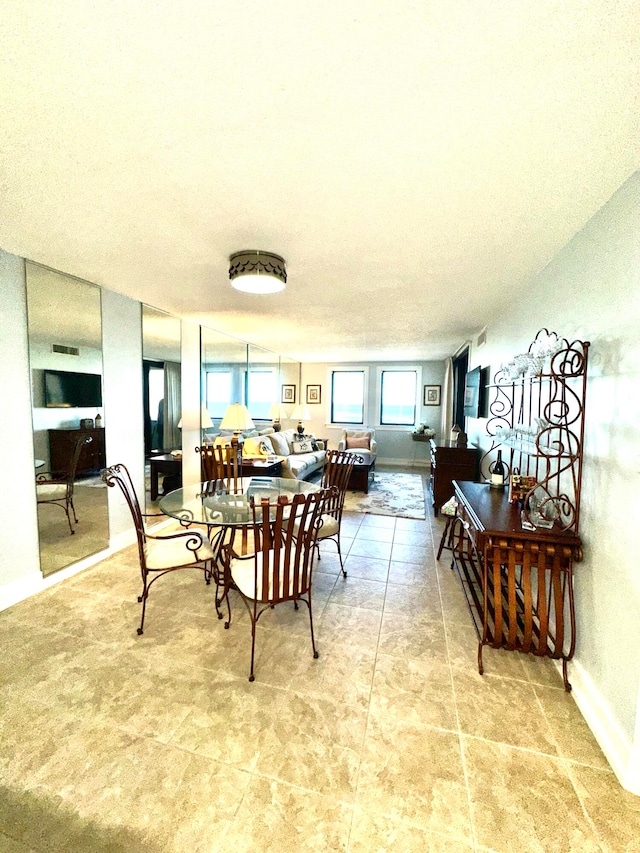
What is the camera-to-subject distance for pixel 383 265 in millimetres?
2361

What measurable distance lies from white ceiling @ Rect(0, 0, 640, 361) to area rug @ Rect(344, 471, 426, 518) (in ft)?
10.4

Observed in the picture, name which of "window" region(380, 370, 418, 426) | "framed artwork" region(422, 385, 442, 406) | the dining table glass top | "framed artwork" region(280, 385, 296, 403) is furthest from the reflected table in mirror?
"framed artwork" region(422, 385, 442, 406)

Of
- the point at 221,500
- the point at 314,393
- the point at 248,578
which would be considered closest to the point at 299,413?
the point at 314,393

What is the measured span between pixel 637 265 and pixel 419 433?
6.33m

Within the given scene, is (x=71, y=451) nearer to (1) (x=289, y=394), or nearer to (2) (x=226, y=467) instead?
(2) (x=226, y=467)

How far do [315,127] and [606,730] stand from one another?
2630 millimetres

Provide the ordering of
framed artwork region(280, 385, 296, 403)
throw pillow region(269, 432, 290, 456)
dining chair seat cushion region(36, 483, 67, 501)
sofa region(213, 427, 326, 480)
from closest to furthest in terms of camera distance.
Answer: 1. dining chair seat cushion region(36, 483, 67, 501)
2. sofa region(213, 427, 326, 480)
3. throw pillow region(269, 432, 290, 456)
4. framed artwork region(280, 385, 296, 403)

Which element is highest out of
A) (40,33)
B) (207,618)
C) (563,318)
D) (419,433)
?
(40,33)

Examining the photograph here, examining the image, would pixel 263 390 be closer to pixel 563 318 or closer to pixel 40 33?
pixel 563 318

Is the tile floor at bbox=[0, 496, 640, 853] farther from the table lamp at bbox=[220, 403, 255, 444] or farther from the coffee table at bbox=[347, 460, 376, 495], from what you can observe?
the coffee table at bbox=[347, 460, 376, 495]

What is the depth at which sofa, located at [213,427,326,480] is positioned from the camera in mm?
5312

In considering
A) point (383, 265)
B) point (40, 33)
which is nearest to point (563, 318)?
point (383, 265)

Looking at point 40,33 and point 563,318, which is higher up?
point 40,33

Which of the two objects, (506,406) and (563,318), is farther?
(506,406)
